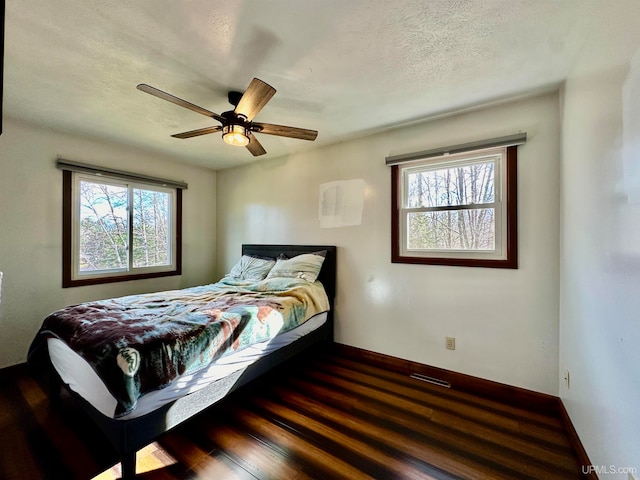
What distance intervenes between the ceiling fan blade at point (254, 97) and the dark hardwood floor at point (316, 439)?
2.18 m

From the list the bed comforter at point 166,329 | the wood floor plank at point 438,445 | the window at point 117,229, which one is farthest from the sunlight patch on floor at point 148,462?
the window at point 117,229

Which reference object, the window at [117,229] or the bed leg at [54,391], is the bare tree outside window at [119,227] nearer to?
the window at [117,229]

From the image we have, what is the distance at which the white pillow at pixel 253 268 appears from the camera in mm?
3205

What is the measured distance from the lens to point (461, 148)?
2350 millimetres

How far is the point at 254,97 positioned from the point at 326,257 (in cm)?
182

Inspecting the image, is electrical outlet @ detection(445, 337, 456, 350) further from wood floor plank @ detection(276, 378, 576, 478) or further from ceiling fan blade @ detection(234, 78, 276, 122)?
ceiling fan blade @ detection(234, 78, 276, 122)

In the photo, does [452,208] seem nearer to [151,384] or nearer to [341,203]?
[341,203]

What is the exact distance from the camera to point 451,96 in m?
2.14

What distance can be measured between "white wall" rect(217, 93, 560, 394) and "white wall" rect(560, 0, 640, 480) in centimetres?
26

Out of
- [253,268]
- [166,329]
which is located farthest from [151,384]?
[253,268]

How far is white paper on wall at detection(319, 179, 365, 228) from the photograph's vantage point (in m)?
2.96

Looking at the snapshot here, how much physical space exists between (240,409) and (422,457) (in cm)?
A: 128

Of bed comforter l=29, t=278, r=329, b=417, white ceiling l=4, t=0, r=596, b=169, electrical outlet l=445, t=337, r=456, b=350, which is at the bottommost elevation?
electrical outlet l=445, t=337, r=456, b=350

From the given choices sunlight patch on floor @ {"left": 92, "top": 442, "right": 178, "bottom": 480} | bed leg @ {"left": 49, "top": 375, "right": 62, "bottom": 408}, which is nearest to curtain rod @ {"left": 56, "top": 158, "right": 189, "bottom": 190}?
bed leg @ {"left": 49, "top": 375, "right": 62, "bottom": 408}
